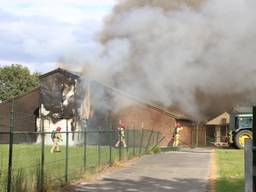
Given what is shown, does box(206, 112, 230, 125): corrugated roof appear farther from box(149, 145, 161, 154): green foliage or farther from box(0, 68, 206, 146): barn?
box(149, 145, 161, 154): green foliage

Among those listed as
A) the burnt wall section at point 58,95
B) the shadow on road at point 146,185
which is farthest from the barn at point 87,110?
the shadow on road at point 146,185

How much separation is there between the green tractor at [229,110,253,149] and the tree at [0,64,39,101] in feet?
158

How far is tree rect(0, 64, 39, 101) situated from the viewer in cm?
8531

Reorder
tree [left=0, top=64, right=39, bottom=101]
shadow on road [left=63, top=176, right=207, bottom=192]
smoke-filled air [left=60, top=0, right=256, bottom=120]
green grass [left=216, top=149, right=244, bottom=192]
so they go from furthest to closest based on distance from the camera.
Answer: tree [left=0, top=64, right=39, bottom=101] < smoke-filled air [left=60, top=0, right=256, bottom=120] < green grass [left=216, top=149, right=244, bottom=192] < shadow on road [left=63, top=176, right=207, bottom=192]

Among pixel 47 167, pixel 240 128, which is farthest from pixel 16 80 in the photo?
pixel 47 167

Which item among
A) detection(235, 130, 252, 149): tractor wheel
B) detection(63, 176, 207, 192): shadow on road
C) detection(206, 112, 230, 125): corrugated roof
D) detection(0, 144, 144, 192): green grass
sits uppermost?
detection(206, 112, 230, 125): corrugated roof

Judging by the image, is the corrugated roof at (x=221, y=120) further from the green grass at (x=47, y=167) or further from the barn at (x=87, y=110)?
the green grass at (x=47, y=167)

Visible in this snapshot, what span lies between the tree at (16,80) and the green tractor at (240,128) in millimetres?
48121

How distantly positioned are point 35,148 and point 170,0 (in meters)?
34.2

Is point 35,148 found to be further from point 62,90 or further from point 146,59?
point 62,90

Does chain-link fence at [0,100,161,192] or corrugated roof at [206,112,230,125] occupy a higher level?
corrugated roof at [206,112,230,125]

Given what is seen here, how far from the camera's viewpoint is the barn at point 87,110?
1612 inches

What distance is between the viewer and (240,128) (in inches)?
1633

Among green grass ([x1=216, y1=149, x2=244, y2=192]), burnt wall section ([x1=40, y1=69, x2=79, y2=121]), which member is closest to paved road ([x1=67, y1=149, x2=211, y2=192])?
green grass ([x1=216, y1=149, x2=244, y2=192])
